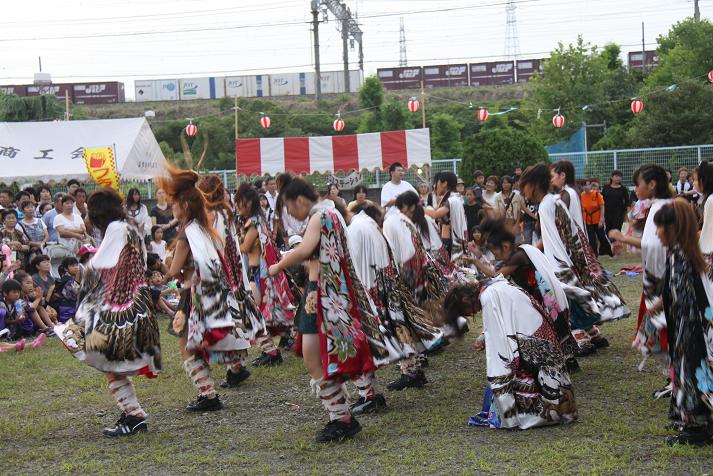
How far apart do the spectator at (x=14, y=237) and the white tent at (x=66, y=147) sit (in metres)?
4.75

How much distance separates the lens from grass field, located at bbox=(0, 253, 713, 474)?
201 inches

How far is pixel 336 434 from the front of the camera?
5691mm

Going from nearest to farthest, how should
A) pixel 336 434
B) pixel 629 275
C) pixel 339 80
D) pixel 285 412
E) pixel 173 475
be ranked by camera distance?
pixel 173 475 < pixel 336 434 < pixel 285 412 < pixel 629 275 < pixel 339 80

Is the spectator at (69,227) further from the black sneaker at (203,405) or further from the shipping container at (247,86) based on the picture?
the shipping container at (247,86)

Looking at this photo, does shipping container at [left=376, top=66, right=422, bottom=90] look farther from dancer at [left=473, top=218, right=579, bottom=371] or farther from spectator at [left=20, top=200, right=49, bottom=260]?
dancer at [left=473, top=218, right=579, bottom=371]

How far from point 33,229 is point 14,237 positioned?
1.33 ft

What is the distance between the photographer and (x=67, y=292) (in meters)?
11.9

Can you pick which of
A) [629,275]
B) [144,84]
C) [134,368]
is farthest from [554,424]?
[144,84]

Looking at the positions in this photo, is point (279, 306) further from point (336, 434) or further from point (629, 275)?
point (629, 275)

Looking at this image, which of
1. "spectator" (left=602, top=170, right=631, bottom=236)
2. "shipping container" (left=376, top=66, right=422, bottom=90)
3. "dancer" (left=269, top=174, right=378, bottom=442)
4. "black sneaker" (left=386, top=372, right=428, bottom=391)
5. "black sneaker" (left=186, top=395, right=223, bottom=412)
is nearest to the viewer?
"dancer" (left=269, top=174, right=378, bottom=442)

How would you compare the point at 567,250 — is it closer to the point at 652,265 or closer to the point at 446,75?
the point at 652,265

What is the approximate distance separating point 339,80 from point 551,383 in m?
64.8

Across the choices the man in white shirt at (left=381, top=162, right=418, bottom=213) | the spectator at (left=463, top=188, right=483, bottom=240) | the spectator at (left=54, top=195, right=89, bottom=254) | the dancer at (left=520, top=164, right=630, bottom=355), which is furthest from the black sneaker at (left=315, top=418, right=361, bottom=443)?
the spectator at (left=463, top=188, right=483, bottom=240)

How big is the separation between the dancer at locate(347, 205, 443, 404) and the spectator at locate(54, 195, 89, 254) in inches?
282
